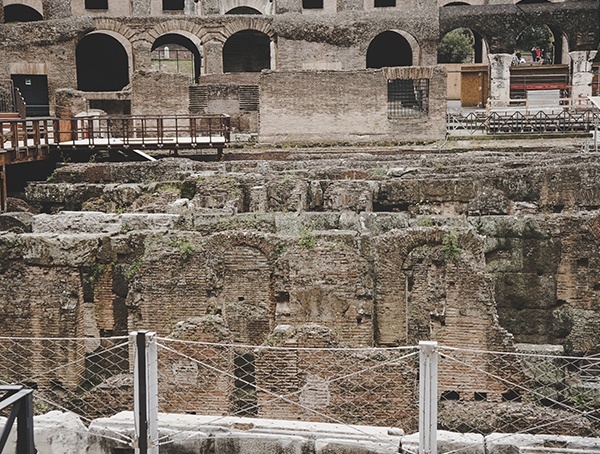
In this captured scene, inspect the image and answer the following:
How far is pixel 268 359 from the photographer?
7285 millimetres

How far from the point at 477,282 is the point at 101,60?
30.7 meters

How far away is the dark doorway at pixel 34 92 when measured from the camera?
1164 inches

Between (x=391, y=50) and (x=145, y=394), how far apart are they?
112 feet

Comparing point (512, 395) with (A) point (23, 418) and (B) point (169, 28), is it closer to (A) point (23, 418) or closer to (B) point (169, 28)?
(A) point (23, 418)

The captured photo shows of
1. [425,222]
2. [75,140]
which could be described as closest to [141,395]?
[425,222]

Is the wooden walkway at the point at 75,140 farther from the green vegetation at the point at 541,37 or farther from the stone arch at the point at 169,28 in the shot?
the green vegetation at the point at 541,37

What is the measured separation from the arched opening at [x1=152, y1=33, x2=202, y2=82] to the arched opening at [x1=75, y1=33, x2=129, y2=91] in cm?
175

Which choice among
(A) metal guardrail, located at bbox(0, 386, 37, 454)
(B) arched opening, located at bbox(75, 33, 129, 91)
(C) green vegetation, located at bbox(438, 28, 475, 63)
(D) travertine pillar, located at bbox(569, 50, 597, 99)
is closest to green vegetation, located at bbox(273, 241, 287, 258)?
(A) metal guardrail, located at bbox(0, 386, 37, 454)

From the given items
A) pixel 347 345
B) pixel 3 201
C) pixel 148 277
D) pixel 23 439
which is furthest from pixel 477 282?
pixel 3 201

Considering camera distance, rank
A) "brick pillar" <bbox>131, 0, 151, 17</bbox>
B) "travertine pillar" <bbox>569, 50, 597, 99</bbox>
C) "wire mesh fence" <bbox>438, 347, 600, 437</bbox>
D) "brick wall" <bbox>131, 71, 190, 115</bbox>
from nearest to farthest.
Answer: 1. "wire mesh fence" <bbox>438, 347, 600, 437</bbox>
2. "brick wall" <bbox>131, 71, 190, 115</bbox>
3. "travertine pillar" <bbox>569, 50, 597, 99</bbox>
4. "brick pillar" <bbox>131, 0, 151, 17</bbox>

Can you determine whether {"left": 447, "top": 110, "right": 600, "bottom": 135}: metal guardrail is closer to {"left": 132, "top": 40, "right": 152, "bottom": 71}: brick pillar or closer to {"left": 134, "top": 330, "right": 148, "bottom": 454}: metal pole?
{"left": 132, "top": 40, "right": 152, "bottom": 71}: brick pillar

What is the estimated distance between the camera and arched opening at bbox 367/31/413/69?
3644 cm

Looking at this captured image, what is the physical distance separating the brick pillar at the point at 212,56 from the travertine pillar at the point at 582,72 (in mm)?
14406

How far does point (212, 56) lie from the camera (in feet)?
103
